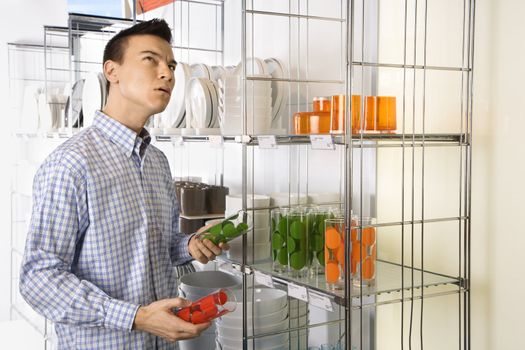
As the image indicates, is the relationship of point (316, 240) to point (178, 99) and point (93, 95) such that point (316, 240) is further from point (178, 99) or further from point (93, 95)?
point (93, 95)

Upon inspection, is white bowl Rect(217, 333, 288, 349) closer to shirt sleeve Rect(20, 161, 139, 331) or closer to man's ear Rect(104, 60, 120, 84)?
shirt sleeve Rect(20, 161, 139, 331)

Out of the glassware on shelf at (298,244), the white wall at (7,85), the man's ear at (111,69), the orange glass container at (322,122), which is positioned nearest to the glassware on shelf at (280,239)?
the glassware on shelf at (298,244)

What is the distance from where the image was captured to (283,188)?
2.81m

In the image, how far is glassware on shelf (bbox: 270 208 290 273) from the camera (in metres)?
1.99

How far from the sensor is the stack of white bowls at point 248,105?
2.25 meters

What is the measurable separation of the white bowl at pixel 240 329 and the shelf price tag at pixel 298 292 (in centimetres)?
39

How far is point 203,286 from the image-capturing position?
2.81 meters

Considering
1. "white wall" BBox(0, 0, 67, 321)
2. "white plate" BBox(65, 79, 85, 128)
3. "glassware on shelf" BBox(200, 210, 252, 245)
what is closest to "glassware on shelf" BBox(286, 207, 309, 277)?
"glassware on shelf" BBox(200, 210, 252, 245)

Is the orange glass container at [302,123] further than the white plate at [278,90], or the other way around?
the white plate at [278,90]

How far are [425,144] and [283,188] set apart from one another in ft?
3.32

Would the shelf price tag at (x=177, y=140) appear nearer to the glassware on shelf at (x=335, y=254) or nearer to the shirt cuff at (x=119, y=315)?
the glassware on shelf at (x=335, y=254)

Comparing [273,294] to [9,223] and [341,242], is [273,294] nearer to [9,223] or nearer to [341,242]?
[341,242]

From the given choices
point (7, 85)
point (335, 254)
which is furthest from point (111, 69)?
point (7, 85)

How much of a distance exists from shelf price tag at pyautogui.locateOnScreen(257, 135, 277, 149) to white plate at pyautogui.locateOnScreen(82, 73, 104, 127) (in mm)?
1695
